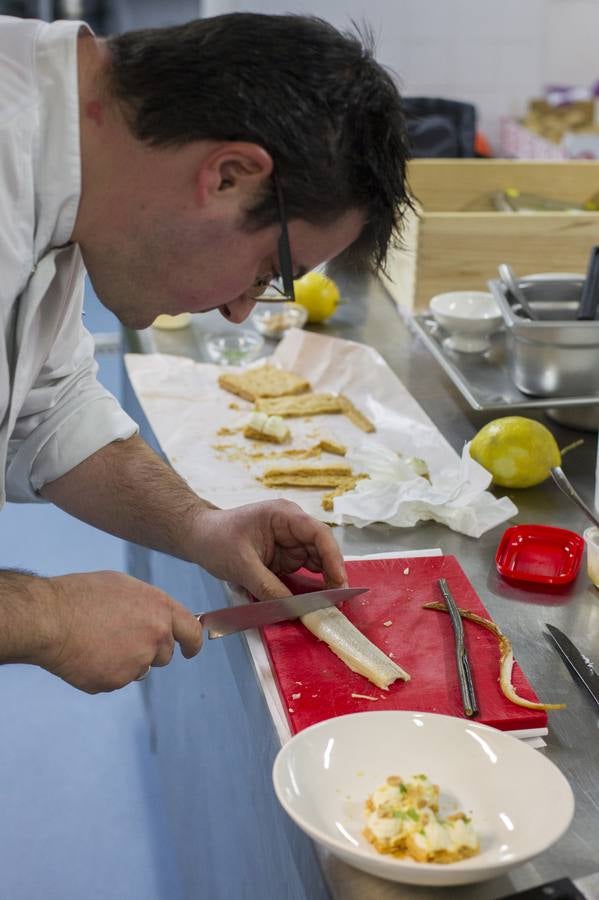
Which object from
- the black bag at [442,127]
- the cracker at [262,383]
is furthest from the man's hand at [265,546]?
the black bag at [442,127]

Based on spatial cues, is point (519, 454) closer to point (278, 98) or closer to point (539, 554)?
point (539, 554)

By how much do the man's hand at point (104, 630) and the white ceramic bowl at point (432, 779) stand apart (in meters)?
0.23

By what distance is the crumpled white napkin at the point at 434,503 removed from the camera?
1682 millimetres

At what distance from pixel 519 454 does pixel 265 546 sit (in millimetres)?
512

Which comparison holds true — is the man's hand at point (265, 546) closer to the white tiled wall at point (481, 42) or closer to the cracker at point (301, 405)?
the cracker at point (301, 405)

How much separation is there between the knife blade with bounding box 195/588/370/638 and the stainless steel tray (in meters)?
0.67

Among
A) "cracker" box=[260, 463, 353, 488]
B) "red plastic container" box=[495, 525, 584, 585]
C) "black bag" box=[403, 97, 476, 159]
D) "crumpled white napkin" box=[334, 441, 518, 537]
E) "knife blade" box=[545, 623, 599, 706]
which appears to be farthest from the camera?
"black bag" box=[403, 97, 476, 159]

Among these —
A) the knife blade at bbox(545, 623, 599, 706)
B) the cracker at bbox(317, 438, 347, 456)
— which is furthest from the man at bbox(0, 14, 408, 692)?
the cracker at bbox(317, 438, 347, 456)

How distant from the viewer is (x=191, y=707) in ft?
6.30

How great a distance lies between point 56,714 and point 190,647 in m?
1.61

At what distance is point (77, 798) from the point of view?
97.3 inches

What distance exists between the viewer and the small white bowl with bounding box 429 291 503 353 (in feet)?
7.30

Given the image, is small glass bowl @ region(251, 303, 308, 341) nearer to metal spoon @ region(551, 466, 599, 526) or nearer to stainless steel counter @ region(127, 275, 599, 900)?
stainless steel counter @ region(127, 275, 599, 900)

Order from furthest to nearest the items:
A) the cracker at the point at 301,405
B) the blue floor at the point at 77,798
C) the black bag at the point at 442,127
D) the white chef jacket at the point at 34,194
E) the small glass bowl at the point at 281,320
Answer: the black bag at the point at 442,127 → the small glass bowl at the point at 281,320 → the blue floor at the point at 77,798 → the cracker at the point at 301,405 → the white chef jacket at the point at 34,194
